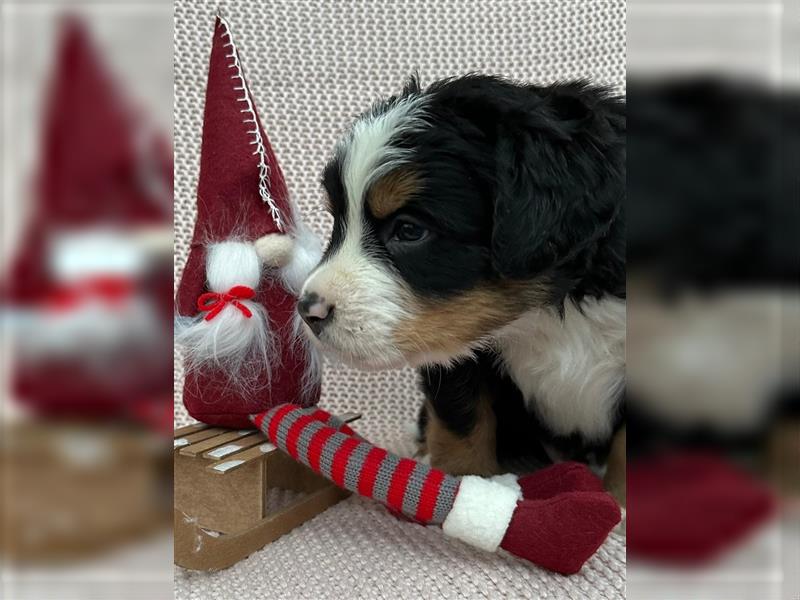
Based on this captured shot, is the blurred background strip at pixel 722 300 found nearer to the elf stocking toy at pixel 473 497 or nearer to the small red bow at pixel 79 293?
the small red bow at pixel 79 293

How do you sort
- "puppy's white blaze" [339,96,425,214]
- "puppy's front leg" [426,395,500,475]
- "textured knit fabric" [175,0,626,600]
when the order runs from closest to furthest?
"puppy's white blaze" [339,96,425,214] → "puppy's front leg" [426,395,500,475] → "textured knit fabric" [175,0,626,600]

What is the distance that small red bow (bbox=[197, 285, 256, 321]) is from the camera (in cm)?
145

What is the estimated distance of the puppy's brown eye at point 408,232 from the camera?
1.31 metres

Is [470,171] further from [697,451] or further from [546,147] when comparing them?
[697,451]

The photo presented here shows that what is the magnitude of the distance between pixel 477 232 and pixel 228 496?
0.74 metres

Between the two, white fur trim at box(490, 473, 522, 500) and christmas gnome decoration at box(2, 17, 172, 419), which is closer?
christmas gnome decoration at box(2, 17, 172, 419)

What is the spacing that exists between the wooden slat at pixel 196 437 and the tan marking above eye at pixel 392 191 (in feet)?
1.94

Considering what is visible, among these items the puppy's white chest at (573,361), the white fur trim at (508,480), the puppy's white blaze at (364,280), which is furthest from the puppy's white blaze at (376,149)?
the white fur trim at (508,480)

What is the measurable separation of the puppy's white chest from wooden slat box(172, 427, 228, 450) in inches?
25.6

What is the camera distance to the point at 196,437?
1.45 metres

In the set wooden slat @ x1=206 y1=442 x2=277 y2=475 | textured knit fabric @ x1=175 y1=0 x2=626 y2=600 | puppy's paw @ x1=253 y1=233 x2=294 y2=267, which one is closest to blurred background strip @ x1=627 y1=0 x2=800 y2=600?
wooden slat @ x1=206 y1=442 x2=277 y2=475

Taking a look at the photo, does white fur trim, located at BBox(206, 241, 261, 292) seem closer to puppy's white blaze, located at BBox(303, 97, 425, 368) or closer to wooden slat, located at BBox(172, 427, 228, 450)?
puppy's white blaze, located at BBox(303, 97, 425, 368)

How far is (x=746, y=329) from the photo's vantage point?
42 centimetres

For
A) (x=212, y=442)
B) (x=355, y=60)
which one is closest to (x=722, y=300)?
(x=212, y=442)
